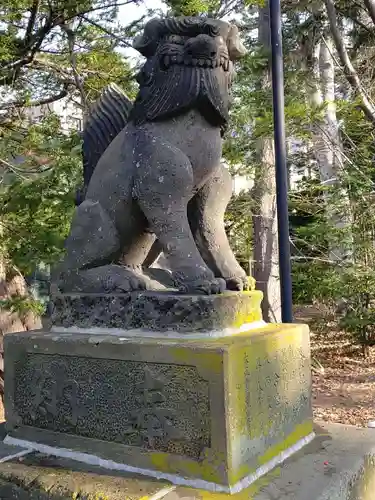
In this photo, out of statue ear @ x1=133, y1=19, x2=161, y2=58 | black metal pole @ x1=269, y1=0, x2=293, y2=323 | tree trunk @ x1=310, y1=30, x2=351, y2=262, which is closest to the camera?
statue ear @ x1=133, y1=19, x2=161, y2=58

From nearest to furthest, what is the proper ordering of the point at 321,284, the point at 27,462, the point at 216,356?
the point at 216,356 < the point at 27,462 < the point at 321,284

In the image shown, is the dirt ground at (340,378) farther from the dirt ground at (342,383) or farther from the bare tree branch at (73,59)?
the bare tree branch at (73,59)

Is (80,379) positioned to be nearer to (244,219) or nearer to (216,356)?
(216,356)

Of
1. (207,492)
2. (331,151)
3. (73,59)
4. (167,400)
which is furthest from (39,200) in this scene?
(331,151)

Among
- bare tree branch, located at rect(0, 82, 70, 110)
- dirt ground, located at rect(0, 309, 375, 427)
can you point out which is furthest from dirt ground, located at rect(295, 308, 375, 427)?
bare tree branch, located at rect(0, 82, 70, 110)

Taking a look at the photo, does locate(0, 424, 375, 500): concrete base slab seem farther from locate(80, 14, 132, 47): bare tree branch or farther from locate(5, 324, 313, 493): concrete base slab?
locate(80, 14, 132, 47): bare tree branch

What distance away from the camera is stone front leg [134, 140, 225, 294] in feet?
6.59

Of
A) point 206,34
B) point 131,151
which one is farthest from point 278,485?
point 206,34

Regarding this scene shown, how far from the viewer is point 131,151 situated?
2.19 metres

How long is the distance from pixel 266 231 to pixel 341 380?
2.06 meters

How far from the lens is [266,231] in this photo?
659 centimetres

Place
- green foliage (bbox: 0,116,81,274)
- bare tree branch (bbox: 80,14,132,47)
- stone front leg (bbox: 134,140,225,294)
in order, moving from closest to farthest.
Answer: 1. stone front leg (bbox: 134,140,225,294)
2. green foliage (bbox: 0,116,81,274)
3. bare tree branch (bbox: 80,14,132,47)

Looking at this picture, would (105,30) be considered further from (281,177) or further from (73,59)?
(281,177)

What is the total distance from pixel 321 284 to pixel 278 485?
16.0 ft
